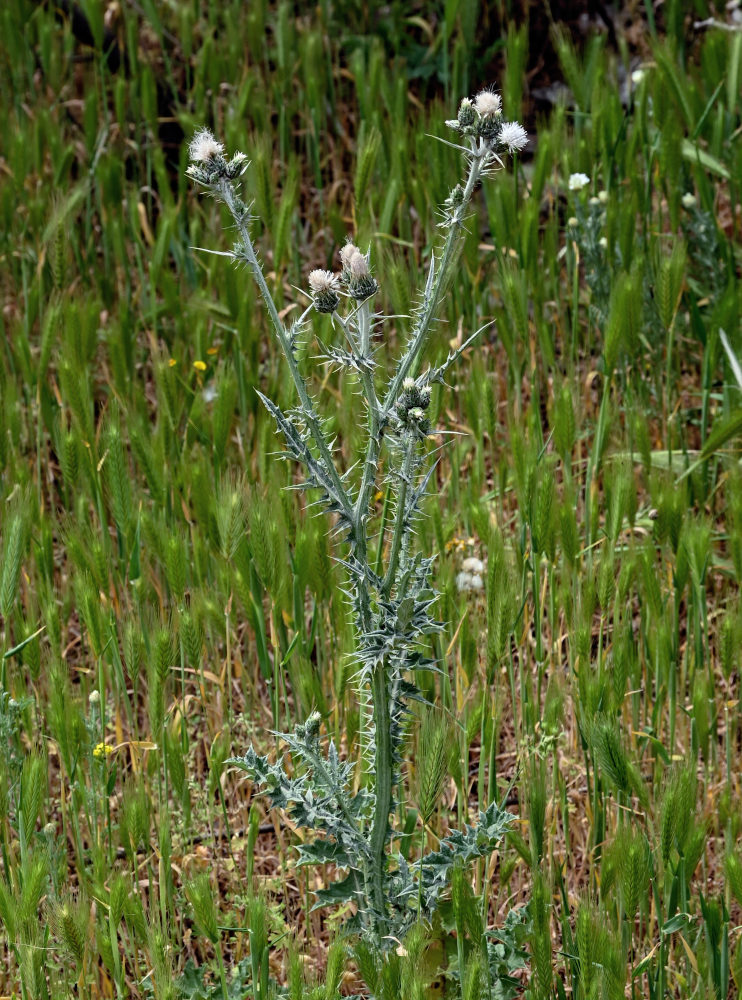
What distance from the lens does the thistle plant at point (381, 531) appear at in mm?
1219

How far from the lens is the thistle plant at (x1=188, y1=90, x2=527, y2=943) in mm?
1219

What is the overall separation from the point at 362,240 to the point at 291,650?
3.04 feet

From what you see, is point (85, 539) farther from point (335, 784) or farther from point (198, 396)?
point (335, 784)

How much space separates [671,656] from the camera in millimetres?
1708

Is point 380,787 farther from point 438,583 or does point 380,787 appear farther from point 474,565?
point 474,565

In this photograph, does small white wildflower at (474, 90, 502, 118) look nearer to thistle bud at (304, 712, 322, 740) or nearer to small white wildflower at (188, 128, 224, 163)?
small white wildflower at (188, 128, 224, 163)

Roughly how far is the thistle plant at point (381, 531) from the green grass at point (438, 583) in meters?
0.11

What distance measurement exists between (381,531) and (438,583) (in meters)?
0.36

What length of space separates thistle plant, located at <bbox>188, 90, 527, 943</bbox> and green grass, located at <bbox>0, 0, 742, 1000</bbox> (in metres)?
0.11

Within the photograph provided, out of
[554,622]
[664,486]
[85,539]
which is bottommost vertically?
[554,622]

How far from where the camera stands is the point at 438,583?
1.74 metres

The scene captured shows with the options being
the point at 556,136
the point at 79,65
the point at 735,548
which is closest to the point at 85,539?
the point at 735,548

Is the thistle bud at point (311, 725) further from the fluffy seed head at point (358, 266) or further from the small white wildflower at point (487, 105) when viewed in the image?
the small white wildflower at point (487, 105)

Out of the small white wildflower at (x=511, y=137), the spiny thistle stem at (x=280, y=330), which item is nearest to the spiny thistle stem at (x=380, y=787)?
the spiny thistle stem at (x=280, y=330)
